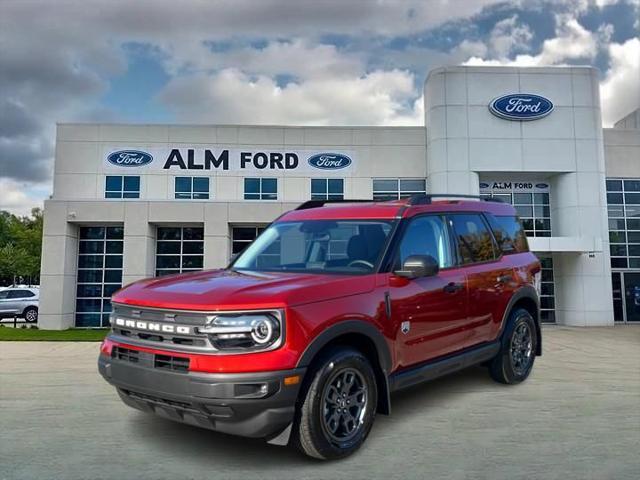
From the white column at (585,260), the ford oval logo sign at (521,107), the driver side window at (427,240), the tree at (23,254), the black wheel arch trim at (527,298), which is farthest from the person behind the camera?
the tree at (23,254)

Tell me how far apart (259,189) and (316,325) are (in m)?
16.4

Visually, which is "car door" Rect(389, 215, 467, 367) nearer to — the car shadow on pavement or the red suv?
the red suv

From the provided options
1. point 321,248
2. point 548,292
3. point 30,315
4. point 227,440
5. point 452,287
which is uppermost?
point 321,248

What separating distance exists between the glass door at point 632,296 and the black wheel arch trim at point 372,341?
→ 735 inches

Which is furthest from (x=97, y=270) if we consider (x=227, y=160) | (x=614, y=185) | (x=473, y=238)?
(x=614, y=185)

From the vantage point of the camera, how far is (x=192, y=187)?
63.7 ft

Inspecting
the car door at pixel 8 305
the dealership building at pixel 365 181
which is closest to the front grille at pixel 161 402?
the dealership building at pixel 365 181

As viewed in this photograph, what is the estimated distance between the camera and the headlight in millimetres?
3326

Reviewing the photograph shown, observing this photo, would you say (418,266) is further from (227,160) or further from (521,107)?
(521,107)

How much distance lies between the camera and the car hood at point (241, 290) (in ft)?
11.1

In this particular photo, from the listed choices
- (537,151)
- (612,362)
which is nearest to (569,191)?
(537,151)

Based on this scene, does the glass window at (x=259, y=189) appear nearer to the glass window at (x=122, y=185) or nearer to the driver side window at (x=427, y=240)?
the glass window at (x=122, y=185)

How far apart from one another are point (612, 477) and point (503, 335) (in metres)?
2.46

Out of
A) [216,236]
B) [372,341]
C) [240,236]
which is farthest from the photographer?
[240,236]
